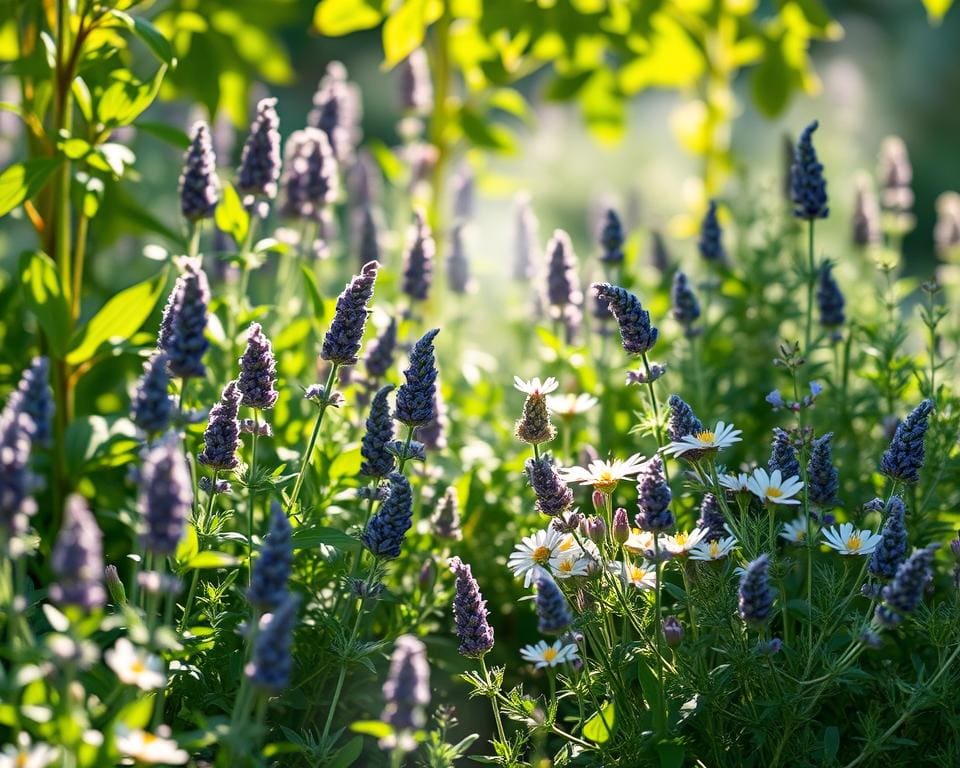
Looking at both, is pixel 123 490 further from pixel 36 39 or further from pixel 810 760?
pixel 810 760

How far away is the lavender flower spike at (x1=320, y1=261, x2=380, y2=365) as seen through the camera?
7.35 feet

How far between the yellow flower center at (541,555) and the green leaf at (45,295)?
49.8 inches

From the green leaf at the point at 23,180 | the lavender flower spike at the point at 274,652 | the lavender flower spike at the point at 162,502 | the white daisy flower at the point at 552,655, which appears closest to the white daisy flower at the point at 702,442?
the white daisy flower at the point at 552,655

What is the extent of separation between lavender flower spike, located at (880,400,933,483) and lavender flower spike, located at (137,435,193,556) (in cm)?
143

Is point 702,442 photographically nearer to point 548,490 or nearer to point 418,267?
point 548,490

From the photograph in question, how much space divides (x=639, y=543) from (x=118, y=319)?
1356 mm

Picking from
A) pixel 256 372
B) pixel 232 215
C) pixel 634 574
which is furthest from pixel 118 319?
pixel 634 574

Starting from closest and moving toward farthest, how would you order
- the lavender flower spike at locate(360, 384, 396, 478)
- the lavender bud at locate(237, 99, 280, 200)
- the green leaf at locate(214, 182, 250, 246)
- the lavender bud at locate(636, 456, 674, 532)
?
1. the lavender bud at locate(636, 456, 674, 532)
2. the lavender flower spike at locate(360, 384, 396, 478)
3. the lavender bud at locate(237, 99, 280, 200)
4. the green leaf at locate(214, 182, 250, 246)

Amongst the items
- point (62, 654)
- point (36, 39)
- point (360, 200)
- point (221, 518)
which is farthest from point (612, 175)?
point (62, 654)

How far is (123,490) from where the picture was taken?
337 centimetres

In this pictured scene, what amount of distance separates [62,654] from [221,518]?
0.88m

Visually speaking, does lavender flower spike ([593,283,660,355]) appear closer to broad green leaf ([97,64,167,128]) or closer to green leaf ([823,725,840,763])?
green leaf ([823,725,840,763])

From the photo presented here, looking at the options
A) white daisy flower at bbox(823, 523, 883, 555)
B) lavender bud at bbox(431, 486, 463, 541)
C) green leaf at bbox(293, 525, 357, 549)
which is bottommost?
lavender bud at bbox(431, 486, 463, 541)

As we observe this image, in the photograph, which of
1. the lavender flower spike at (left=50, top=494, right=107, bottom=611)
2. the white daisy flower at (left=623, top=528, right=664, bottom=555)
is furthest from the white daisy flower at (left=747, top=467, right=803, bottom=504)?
the lavender flower spike at (left=50, top=494, right=107, bottom=611)
